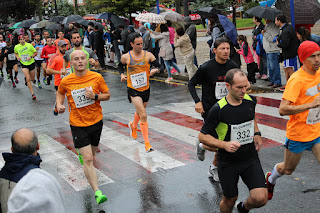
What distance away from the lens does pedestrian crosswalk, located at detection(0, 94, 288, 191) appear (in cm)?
702

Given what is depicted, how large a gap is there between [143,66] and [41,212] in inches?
211

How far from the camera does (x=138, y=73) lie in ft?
26.3

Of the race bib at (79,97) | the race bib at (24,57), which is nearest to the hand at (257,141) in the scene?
the race bib at (79,97)

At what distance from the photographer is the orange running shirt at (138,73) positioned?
7.97 meters

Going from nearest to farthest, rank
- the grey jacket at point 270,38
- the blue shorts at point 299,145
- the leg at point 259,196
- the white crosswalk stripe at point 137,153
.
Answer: the leg at point 259,196, the blue shorts at point 299,145, the white crosswalk stripe at point 137,153, the grey jacket at point 270,38

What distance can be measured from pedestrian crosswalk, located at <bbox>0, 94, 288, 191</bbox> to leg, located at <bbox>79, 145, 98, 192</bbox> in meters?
0.59

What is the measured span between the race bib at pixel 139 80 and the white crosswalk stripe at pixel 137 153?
1146 mm

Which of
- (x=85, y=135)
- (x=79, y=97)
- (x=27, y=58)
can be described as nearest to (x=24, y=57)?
(x=27, y=58)

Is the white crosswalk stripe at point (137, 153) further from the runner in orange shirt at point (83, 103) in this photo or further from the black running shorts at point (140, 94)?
the runner in orange shirt at point (83, 103)

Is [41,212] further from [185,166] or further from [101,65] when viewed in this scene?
[101,65]

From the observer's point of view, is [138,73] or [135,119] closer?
[138,73]

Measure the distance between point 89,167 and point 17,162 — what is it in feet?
8.18

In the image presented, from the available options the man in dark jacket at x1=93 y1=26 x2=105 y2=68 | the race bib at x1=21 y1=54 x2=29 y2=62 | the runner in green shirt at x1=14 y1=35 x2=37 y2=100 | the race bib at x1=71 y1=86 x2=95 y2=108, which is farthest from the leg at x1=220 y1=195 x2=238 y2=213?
the man in dark jacket at x1=93 y1=26 x2=105 y2=68

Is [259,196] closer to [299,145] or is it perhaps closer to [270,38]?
[299,145]
